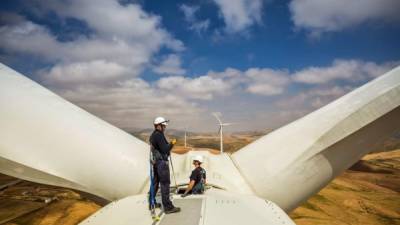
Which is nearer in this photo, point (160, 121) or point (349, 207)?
point (160, 121)

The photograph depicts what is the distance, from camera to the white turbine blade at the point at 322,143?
5.64 metres

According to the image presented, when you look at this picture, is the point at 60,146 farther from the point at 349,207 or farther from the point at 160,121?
the point at 349,207

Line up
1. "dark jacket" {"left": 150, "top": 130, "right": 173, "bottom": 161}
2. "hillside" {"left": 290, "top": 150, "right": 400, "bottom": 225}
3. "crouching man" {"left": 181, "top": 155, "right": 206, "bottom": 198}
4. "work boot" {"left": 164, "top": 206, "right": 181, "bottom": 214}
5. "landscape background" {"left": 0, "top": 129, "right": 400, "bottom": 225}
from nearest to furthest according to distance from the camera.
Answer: "work boot" {"left": 164, "top": 206, "right": 181, "bottom": 214} → "dark jacket" {"left": 150, "top": 130, "right": 173, "bottom": 161} → "crouching man" {"left": 181, "top": 155, "right": 206, "bottom": 198} → "landscape background" {"left": 0, "top": 129, "right": 400, "bottom": 225} → "hillside" {"left": 290, "top": 150, "right": 400, "bottom": 225}

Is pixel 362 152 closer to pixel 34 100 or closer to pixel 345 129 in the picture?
pixel 345 129

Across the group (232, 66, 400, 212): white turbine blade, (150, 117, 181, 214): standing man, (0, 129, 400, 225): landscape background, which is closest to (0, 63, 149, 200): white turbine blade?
(150, 117, 181, 214): standing man

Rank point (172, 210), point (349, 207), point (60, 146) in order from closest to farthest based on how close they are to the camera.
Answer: point (172, 210)
point (60, 146)
point (349, 207)

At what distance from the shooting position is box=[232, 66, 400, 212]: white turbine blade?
564 cm

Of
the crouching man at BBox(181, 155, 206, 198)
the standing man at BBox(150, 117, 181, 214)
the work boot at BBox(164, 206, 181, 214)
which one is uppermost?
the standing man at BBox(150, 117, 181, 214)

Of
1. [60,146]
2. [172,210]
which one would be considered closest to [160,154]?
[172,210]

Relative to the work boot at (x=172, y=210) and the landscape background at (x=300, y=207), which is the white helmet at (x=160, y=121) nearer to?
the work boot at (x=172, y=210)

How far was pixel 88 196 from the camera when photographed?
6523 mm

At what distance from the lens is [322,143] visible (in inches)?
234

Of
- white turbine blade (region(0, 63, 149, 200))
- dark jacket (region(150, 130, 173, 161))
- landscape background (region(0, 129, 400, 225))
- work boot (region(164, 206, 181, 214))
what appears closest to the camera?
work boot (region(164, 206, 181, 214))

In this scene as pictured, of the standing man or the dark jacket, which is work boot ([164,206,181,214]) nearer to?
the standing man
